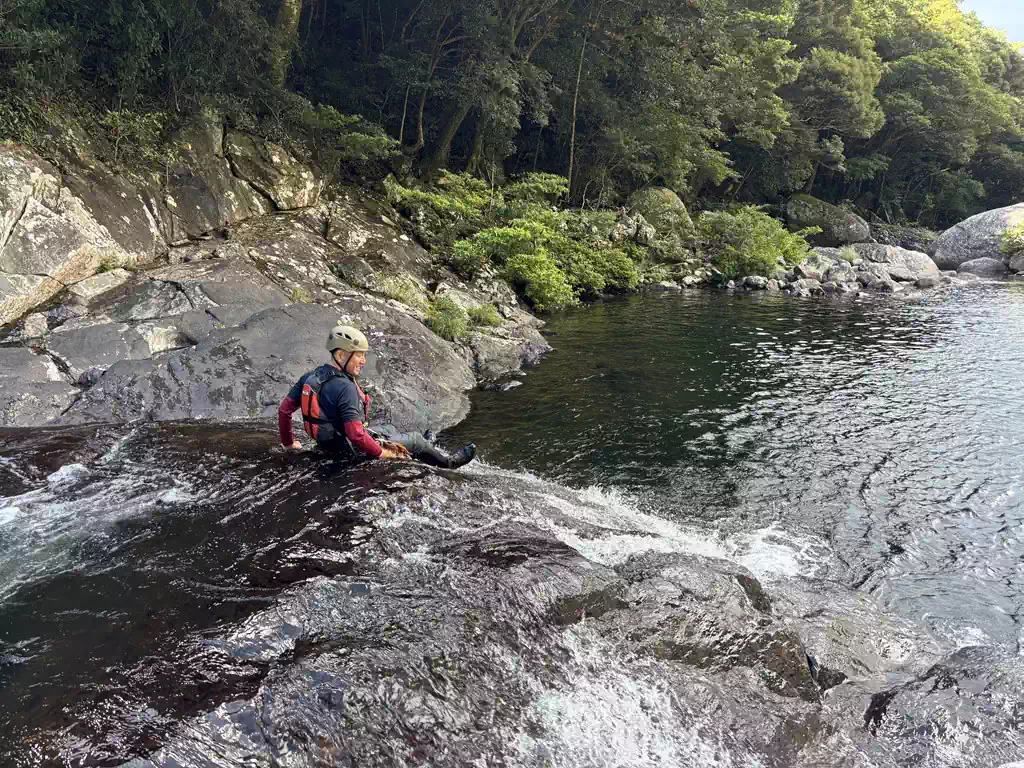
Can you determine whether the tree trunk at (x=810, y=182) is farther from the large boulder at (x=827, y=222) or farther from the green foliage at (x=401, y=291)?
the green foliage at (x=401, y=291)

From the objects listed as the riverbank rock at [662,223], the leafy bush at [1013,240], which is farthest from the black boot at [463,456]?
the leafy bush at [1013,240]

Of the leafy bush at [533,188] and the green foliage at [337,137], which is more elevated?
the green foliage at [337,137]

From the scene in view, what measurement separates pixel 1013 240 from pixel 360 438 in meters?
40.2

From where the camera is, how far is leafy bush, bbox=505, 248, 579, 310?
1881 centimetres

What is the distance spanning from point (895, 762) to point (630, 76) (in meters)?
27.7

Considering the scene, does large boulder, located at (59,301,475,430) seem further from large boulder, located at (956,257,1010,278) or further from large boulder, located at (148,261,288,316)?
large boulder, located at (956,257,1010,278)

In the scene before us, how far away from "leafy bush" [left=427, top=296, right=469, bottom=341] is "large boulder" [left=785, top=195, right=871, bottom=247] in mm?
30474

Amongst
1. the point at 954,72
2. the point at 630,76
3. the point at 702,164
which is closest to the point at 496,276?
the point at 630,76

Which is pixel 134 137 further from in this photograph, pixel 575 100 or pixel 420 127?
pixel 575 100

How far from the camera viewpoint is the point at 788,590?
5.92 meters

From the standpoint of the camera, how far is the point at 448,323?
13461 millimetres

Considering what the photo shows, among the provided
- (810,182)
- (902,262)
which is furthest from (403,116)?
(810,182)

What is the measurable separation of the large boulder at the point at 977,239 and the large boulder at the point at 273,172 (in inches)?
1397

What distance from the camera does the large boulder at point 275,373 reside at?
29.3 ft
